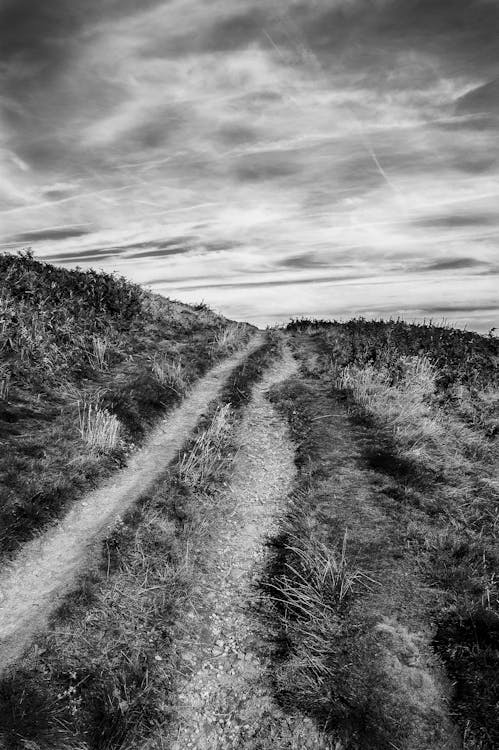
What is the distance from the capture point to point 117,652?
17.3 feet

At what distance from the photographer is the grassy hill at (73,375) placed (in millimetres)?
8141

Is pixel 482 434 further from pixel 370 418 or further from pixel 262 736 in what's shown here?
pixel 262 736

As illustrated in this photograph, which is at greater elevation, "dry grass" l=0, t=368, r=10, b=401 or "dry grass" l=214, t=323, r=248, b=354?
"dry grass" l=214, t=323, r=248, b=354

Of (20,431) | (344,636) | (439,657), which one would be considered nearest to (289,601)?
(344,636)

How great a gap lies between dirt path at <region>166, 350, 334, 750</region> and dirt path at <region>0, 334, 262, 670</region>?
1791 millimetres

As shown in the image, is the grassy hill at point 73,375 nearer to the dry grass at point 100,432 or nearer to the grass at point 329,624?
the dry grass at point 100,432

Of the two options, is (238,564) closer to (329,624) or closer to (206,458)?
(329,624)

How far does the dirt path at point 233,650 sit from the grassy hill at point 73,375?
297 centimetres

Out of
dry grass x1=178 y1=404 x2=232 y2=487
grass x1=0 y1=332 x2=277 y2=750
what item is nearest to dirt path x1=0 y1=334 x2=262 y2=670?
grass x1=0 y1=332 x2=277 y2=750

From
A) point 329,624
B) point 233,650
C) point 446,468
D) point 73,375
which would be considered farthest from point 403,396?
point 233,650

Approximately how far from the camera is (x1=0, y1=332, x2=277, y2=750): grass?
444 centimetres

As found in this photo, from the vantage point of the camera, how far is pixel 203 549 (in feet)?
24.5

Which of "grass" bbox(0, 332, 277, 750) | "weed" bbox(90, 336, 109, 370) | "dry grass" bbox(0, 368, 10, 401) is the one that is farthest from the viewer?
"weed" bbox(90, 336, 109, 370)

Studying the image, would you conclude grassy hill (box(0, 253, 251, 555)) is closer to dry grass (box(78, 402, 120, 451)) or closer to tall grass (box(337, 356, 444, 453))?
dry grass (box(78, 402, 120, 451))
